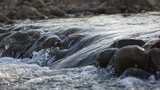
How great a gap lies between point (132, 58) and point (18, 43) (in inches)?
215

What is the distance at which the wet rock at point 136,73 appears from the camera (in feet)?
23.5

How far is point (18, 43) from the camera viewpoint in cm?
1216

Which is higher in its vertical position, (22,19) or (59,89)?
(59,89)

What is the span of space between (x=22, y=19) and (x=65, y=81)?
13784 mm

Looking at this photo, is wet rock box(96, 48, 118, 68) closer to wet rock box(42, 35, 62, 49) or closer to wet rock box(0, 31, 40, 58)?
wet rock box(42, 35, 62, 49)

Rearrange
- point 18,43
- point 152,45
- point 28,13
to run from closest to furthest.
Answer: point 152,45 → point 18,43 → point 28,13

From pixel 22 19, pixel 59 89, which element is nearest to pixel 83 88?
pixel 59 89

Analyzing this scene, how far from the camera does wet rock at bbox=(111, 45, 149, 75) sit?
732 cm

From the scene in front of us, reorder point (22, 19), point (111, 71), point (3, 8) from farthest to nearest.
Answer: point (3, 8) → point (22, 19) → point (111, 71)

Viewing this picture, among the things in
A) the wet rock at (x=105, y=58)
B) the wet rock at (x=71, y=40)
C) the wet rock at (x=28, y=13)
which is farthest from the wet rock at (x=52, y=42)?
the wet rock at (x=28, y=13)

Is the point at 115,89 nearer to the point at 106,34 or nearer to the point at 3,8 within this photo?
the point at 106,34

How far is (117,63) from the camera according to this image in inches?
295

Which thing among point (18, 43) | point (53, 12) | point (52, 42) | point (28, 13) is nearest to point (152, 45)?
point (52, 42)

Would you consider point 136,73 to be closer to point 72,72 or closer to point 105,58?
point 105,58
